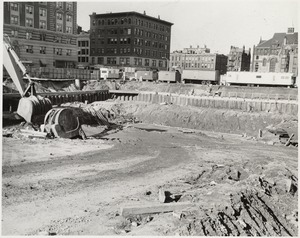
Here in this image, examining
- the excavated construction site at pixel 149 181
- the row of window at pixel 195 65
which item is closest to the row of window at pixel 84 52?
the row of window at pixel 195 65

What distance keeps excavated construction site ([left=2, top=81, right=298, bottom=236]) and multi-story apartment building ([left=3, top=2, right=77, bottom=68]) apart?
24.5 metres

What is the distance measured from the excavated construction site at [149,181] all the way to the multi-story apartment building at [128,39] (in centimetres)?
4481

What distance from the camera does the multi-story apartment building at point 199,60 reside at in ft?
349

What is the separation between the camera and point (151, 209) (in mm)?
12594

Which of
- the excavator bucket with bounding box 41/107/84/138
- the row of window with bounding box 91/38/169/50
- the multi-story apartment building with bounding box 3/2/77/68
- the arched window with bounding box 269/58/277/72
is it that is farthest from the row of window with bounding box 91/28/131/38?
the excavator bucket with bounding box 41/107/84/138

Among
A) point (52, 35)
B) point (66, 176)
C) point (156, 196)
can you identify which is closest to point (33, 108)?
point (66, 176)

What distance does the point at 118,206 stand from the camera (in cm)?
1380

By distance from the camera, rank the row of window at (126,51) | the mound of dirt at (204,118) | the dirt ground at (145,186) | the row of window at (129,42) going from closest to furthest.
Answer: the dirt ground at (145,186), the mound of dirt at (204,118), the row of window at (129,42), the row of window at (126,51)

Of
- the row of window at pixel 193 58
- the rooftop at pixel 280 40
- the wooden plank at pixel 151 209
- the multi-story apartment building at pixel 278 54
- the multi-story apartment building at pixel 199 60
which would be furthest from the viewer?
the row of window at pixel 193 58

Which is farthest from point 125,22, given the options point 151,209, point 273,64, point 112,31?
point 151,209

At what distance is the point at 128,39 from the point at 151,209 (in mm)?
70559

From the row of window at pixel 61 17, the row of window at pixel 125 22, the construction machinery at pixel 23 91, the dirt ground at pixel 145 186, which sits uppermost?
the row of window at pixel 125 22

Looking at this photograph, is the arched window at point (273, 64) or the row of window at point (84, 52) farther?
the row of window at point (84, 52)

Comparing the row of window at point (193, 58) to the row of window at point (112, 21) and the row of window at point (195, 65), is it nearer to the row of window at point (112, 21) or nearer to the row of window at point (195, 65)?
the row of window at point (195, 65)
